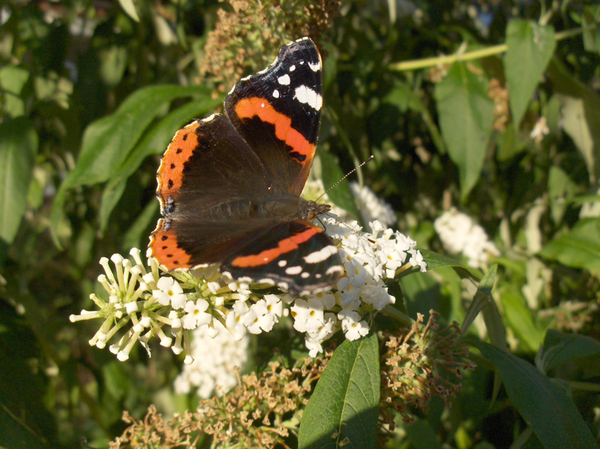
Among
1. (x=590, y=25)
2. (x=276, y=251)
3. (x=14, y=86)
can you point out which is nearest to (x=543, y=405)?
(x=276, y=251)

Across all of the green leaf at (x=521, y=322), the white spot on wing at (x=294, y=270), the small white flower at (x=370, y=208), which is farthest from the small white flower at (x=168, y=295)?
the green leaf at (x=521, y=322)

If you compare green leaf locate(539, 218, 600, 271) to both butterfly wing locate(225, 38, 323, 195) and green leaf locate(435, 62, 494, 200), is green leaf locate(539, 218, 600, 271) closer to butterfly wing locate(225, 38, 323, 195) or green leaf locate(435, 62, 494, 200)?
green leaf locate(435, 62, 494, 200)

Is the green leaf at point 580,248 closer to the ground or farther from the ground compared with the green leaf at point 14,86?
closer to the ground

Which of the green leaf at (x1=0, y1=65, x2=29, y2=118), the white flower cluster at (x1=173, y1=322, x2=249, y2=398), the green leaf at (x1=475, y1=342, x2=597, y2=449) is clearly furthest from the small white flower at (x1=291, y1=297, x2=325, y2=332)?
the green leaf at (x1=0, y1=65, x2=29, y2=118)

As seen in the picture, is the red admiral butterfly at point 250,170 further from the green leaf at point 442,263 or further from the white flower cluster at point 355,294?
the green leaf at point 442,263

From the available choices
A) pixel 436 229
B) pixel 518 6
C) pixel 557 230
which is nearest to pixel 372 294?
pixel 436 229
